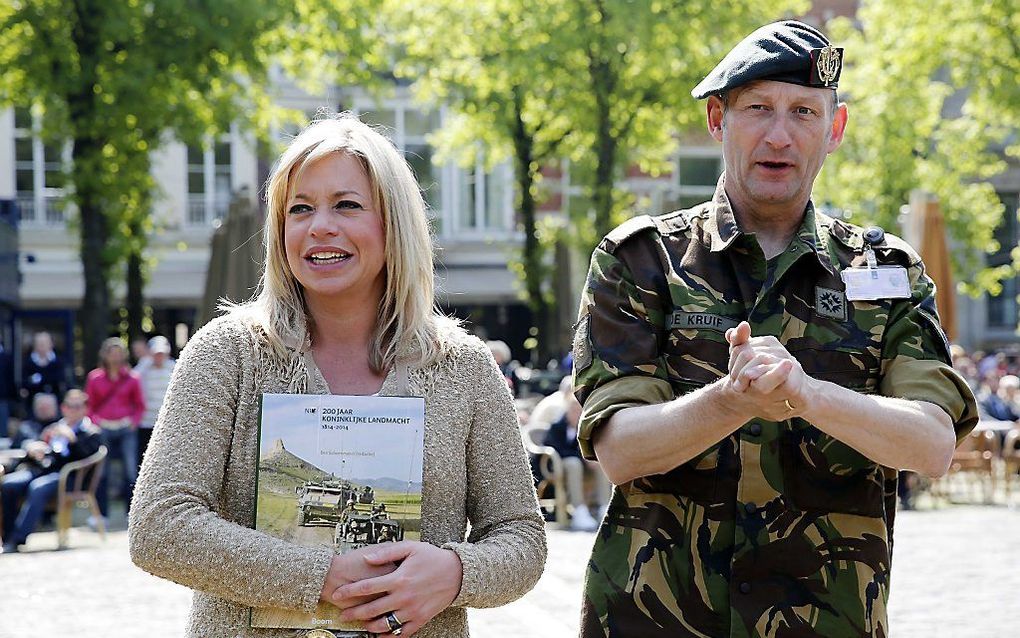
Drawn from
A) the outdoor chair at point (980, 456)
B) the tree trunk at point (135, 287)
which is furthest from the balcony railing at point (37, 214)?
the outdoor chair at point (980, 456)

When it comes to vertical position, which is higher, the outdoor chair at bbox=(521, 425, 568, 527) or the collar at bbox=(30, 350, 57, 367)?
the collar at bbox=(30, 350, 57, 367)

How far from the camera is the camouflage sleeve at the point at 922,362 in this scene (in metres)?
2.90

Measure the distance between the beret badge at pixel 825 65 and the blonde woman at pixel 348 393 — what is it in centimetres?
85

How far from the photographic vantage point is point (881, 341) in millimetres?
3051

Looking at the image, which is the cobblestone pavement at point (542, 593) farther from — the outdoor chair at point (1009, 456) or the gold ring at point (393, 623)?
the gold ring at point (393, 623)

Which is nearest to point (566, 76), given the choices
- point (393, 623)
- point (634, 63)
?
point (634, 63)

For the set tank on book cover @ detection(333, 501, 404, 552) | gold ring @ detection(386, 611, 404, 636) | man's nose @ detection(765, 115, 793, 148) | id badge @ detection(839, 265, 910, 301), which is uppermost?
man's nose @ detection(765, 115, 793, 148)

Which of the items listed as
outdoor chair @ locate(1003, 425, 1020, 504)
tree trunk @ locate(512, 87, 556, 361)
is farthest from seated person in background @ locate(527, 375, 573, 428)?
tree trunk @ locate(512, 87, 556, 361)

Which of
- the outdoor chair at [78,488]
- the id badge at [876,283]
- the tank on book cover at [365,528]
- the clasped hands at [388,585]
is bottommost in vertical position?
the outdoor chair at [78,488]

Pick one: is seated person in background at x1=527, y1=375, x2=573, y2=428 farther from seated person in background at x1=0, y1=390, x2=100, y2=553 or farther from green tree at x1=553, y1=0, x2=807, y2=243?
green tree at x1=553, y1=0, x2=807, y2=243

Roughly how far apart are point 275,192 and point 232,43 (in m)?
19.6

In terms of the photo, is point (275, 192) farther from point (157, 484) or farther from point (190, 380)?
point (157, 484)

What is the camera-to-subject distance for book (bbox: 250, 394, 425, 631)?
113 inches

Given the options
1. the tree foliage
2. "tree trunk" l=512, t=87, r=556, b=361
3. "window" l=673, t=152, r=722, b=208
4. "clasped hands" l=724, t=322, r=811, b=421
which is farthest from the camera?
"window" l=673, t=152, r=722, b=208
